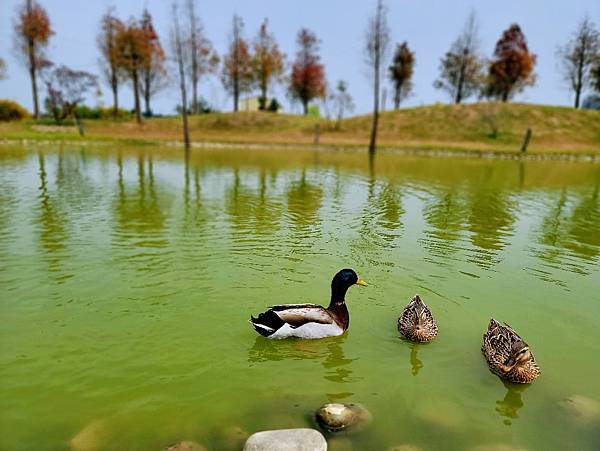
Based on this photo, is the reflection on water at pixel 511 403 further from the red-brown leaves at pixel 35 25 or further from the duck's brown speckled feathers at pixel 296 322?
the red-brown leaves at pixel 35 25

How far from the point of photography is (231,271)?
836cm

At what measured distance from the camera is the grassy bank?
51625 millimetres

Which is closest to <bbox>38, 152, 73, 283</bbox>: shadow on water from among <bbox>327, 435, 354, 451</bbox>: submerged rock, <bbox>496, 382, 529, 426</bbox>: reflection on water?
<bbox>327, 435, 354, 451</bbox>: submerged rock

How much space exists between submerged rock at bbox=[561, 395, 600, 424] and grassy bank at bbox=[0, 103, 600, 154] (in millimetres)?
45393

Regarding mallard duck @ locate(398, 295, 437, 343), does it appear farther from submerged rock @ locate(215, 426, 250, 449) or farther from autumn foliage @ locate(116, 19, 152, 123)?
autumn foliage @ locate(116, 19, 152, 123)

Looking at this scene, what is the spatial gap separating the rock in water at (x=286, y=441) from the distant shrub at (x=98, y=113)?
68103 millimetres

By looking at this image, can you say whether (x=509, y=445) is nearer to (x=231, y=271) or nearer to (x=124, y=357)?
(x=124, y=357)

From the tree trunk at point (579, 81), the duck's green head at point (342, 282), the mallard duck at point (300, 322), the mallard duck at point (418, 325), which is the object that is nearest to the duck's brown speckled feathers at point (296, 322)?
the mallard duck at point (300, 322)

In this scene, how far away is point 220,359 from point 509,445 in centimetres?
332

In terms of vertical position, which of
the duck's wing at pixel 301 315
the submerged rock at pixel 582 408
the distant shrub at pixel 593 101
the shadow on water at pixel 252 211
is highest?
the distant shrub at pixel 593 101

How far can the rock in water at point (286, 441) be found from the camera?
3.75m

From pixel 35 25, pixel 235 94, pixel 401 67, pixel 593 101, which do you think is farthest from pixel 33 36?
pixel 593 101

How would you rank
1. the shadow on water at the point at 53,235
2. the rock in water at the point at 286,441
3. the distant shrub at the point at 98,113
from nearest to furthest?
the rock in water at the point at 286,441 < the shadow on water at the point at 53,235 < the distant shrub at the point at 98,113

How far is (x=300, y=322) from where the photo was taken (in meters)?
5.77
